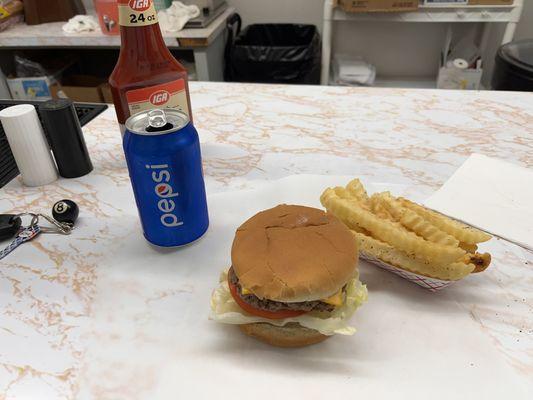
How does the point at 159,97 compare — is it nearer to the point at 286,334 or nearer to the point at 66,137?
the point at 66,137

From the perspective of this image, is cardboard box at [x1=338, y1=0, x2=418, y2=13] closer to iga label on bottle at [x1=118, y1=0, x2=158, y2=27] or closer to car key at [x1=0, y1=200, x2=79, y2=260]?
iga label on bottle at [x1=118, y1=0, x2=158, y2=27]

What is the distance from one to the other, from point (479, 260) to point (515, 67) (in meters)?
1.56

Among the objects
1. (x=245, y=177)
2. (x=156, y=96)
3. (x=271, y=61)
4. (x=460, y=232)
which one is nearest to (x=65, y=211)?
(x=156, y=96)

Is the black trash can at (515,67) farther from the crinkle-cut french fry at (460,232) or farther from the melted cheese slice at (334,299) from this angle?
the melted cheese slice at (334,299)

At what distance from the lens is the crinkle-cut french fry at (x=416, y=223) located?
705mm

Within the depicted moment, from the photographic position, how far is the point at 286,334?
2.17 ft

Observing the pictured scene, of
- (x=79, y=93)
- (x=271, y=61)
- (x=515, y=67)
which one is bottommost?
(x=79, y=93)

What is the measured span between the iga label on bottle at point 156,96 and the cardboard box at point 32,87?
200cm

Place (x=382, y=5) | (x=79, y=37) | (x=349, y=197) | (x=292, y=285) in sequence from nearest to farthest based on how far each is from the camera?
1. (x=292, y=285)
2. (x=349, y=197)
3. (x=382, y=5)
4. (x=79, y=37)

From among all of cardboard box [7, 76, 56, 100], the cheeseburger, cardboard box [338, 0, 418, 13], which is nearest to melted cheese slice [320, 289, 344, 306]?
the cheeseburger

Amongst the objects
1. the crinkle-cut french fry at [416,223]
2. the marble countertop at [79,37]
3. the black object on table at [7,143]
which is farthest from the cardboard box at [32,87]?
the crinkle-cut french fry at [416,223]

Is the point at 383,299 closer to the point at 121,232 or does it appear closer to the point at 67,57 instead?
the point at 121,232

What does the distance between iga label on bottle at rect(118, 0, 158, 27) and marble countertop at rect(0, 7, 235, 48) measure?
152 cm

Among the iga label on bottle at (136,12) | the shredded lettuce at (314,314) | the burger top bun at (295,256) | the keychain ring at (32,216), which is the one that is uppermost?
the iga label on bottle at (136,12)
